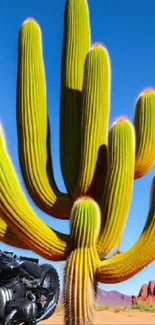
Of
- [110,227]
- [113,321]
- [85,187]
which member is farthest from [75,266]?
[113,321]

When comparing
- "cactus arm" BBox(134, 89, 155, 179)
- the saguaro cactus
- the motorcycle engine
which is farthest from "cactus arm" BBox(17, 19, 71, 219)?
the motorcycle engine

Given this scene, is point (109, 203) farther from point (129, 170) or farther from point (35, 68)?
point (35, 68)

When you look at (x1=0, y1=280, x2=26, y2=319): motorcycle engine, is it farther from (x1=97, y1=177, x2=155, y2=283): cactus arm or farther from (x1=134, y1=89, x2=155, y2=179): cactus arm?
(x1=134, y1=89, x2=155, y2=179): cactus arm

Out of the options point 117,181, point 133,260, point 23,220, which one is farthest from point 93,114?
point 133,260

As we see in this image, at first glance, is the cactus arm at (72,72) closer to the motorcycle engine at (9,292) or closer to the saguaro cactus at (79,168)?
the saguaro cactus at (79,168)

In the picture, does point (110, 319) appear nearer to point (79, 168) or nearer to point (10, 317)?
point (79, 168)
